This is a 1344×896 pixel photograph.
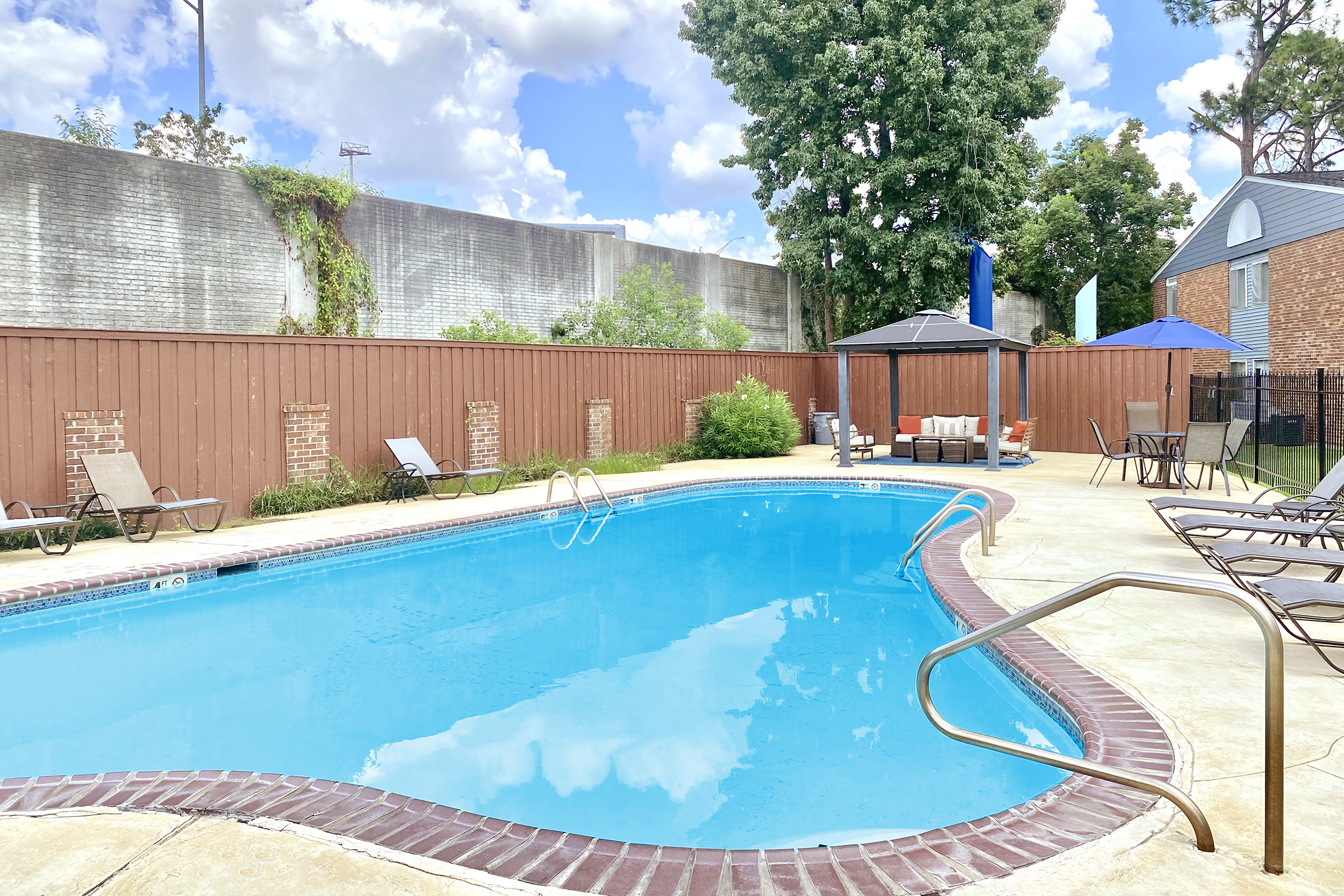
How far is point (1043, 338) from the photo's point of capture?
27875 millimetres

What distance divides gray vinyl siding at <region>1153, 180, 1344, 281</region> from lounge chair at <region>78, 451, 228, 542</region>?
19629 mm

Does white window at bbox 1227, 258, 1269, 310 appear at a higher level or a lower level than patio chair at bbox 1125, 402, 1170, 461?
higher

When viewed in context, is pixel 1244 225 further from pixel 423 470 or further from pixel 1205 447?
pixel 423 470

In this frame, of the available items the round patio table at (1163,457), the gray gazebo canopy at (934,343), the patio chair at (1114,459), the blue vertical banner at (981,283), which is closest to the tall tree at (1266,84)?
the blue vertical banner at (981,283)

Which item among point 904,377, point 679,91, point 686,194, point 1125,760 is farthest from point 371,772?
point 686,194

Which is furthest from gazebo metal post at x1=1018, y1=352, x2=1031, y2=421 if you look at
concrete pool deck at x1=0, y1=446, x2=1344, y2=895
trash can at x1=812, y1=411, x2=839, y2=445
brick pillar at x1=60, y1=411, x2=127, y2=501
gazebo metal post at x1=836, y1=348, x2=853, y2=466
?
brick pillar at x1=60, y1=411, x2=127, y2=501

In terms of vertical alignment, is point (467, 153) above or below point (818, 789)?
above

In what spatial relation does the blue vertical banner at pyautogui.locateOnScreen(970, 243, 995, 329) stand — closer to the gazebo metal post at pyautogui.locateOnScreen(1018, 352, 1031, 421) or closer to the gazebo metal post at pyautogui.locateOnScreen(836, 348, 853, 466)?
the gazebo metal post at pyautogui.locateOnScreen(1018, 352, 1031, 421)

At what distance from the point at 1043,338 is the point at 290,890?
2915 cm

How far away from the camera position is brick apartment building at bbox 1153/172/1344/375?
1662cm

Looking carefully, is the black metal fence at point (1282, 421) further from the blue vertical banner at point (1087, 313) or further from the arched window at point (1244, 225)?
the arched window at point (1244, 225)

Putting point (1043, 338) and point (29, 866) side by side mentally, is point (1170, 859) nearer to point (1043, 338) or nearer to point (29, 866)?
point (29, 866)

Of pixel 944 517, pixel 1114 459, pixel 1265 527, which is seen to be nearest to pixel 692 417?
pixel 1114 459

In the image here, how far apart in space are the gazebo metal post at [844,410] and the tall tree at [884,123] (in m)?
6.06
